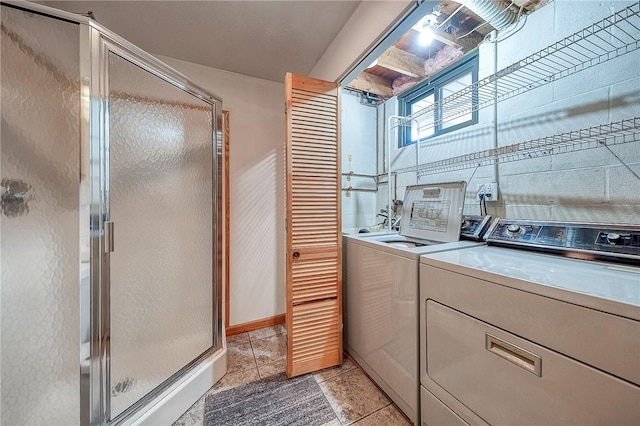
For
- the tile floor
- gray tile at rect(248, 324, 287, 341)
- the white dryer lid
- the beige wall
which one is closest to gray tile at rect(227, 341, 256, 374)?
the tile floor

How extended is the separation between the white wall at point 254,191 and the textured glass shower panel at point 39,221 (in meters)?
1.11

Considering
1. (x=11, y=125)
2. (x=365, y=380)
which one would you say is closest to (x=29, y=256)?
(x=11, y=125)

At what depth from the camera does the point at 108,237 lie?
110cm

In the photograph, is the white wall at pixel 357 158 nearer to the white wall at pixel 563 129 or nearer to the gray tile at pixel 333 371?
the white wall at pixel 563 129

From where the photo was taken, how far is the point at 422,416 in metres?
1.15

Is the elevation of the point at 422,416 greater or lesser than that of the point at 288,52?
lesser

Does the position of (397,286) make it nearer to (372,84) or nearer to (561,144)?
(561,144)

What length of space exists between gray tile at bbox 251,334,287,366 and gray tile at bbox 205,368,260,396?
0.11m

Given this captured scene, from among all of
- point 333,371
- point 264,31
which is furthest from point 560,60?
point 333,371

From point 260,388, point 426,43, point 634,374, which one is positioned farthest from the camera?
point 426,43

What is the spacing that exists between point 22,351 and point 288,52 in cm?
224

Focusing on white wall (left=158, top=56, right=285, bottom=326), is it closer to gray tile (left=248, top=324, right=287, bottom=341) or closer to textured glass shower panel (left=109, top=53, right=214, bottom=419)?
gray tile (left=248, top=324, right=287, bottom=341)

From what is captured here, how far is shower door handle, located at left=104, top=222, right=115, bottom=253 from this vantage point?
1088 mm

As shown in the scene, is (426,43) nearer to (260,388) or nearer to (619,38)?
(619,38)
